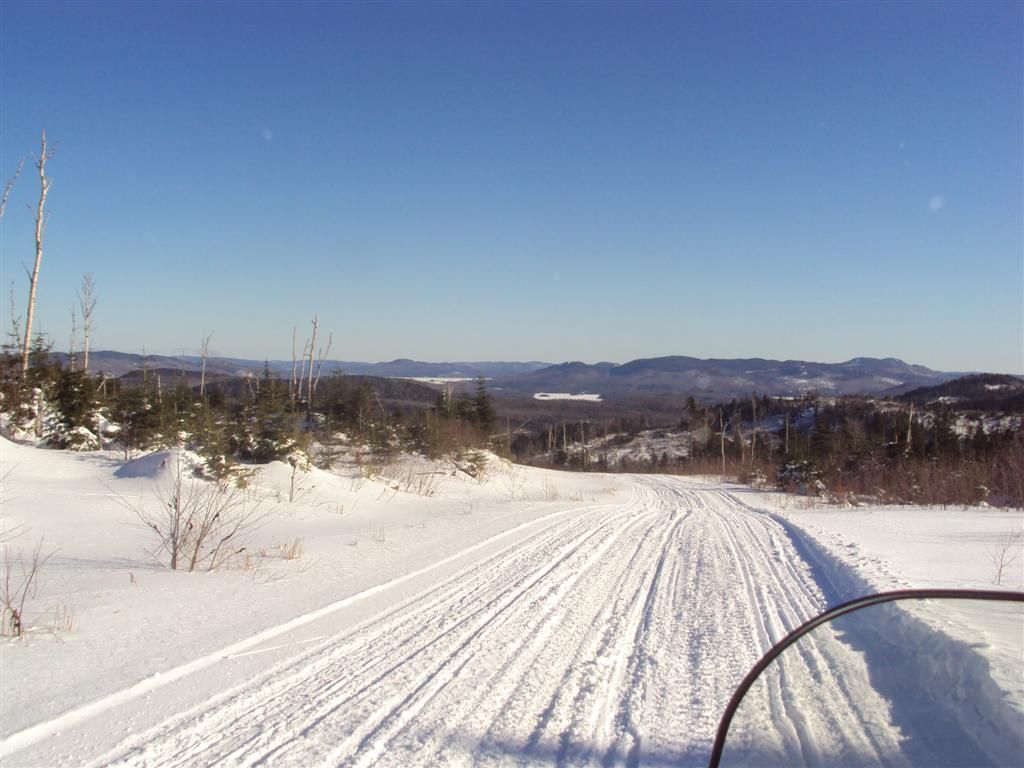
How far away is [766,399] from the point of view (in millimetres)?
102625

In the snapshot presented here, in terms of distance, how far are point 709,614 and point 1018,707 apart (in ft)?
15.8

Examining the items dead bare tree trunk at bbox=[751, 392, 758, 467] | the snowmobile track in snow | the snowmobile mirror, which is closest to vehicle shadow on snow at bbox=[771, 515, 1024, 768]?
the snowmobile mirror

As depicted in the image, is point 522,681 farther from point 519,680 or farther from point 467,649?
point 467,649

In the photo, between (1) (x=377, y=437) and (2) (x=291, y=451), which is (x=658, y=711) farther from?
(1) (x=377, y=437)

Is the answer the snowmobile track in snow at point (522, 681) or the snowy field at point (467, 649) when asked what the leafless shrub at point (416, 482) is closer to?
the snowy field at point (467, 649)

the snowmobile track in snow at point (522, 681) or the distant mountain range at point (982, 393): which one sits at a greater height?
the distant mountain range at point (982, 393)

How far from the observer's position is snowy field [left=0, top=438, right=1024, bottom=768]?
238 cm

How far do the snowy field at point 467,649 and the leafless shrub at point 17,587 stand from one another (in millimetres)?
121

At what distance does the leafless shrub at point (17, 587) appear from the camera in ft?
18.0

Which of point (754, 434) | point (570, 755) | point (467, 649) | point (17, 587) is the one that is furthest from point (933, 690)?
point (754, 434)

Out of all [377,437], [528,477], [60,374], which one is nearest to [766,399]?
[528,477]

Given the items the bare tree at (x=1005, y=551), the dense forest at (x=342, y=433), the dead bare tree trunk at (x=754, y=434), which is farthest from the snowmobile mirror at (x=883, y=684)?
the dead bare tree trunk at (x=754, y=434)

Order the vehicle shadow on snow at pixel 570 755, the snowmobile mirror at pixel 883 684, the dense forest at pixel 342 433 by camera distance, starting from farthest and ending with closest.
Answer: the dense forest at pixel 342 433, the vehicle shadow on snow at pixel 570 755, the snowmobile mirror at pixel 883 684

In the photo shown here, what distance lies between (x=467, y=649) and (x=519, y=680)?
759 mm
